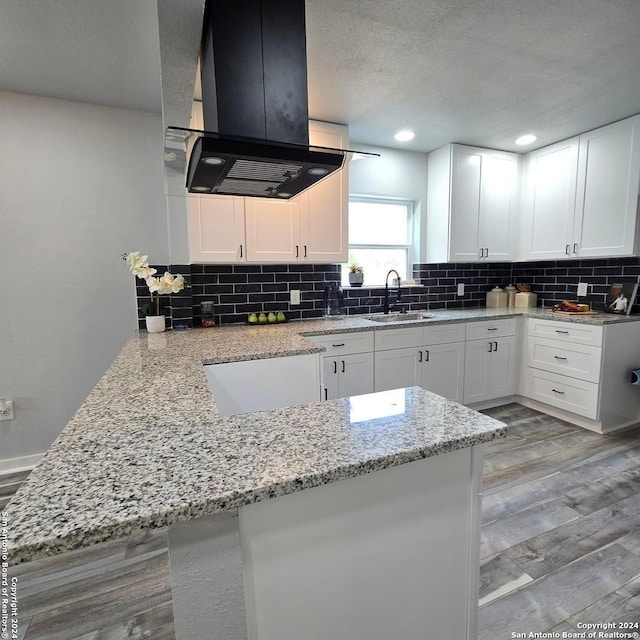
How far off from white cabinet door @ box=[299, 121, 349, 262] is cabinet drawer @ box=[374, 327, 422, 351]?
27.3 inches

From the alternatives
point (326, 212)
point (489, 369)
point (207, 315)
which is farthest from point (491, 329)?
point (207, 315)

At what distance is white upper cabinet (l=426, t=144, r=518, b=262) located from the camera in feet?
11.4

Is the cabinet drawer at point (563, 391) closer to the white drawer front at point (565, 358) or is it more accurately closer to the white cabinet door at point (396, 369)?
the white drawer front at point (565, 358)

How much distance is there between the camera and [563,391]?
320 cm

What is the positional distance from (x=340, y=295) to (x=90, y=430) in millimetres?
2481

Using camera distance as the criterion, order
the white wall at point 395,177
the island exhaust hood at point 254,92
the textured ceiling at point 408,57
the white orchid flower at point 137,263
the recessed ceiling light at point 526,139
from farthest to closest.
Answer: the white wall at point 395,177 → the recessed ceiling light at point 526,139 → the white orchid flower at point 137,263 → the textured ceiling at point 408,57 → the island exhaust hood at point 254,92

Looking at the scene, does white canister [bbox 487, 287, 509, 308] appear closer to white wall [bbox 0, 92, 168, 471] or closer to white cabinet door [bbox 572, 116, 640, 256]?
white cabinet door [bbox 572, 116, 640, 256]

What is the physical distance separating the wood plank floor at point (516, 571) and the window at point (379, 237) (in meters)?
2.04

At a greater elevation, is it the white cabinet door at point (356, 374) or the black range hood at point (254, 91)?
the black range hood at point (254, 91)

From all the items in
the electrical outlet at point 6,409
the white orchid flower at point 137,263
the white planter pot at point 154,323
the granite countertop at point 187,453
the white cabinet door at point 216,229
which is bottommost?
the electrical outlet at point 6,409

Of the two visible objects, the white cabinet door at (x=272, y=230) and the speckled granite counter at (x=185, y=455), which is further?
the white cabinet door at (x=272, y=230)

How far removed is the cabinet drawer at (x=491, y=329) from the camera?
10.9ft

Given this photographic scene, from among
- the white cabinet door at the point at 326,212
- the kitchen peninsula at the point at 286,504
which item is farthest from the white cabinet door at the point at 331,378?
the kitchen peninsula at the point at 286,504

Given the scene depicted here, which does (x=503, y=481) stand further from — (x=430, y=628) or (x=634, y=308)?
(x=634, y=308)
